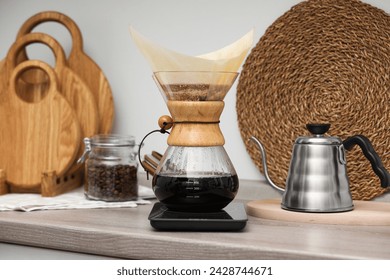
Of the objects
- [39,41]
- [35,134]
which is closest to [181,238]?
[35,134]

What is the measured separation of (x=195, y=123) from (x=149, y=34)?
2.07 ft

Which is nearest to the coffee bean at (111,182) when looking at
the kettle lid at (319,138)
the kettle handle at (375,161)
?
the kettle lid at (319,138)

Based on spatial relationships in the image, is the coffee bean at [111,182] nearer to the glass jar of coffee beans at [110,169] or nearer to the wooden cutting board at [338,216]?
the glass jar of coffee beans at [110,169]

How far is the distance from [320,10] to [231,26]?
0.26 meters

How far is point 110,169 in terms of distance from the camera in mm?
1656

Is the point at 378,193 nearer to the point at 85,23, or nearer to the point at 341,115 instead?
the point at 341,115

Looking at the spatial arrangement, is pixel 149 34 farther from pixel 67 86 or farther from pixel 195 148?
pixel 195 148

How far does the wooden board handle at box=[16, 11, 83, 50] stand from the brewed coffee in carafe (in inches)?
25.0

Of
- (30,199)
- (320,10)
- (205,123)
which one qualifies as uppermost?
(320,10)

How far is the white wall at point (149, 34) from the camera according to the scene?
177 centimetres

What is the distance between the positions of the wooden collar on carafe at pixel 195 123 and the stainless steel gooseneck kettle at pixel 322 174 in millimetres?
194

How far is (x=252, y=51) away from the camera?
1710 mm

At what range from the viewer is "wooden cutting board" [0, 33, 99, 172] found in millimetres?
1855

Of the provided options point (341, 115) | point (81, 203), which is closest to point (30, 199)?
point (81, 203)
